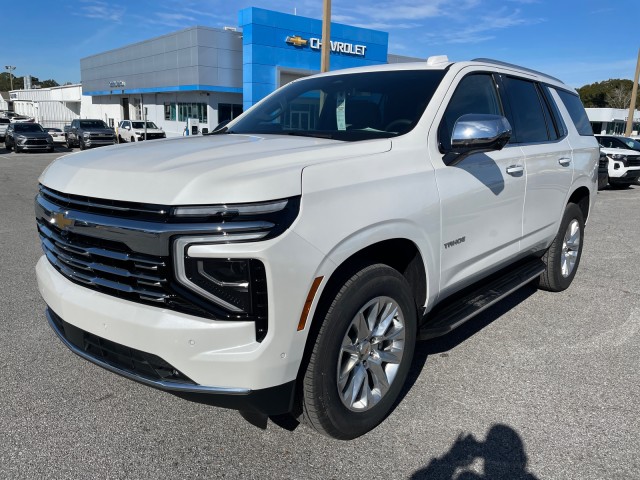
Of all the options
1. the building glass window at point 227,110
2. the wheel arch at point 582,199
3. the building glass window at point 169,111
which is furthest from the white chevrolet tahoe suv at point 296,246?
the building glass window at point 169,111

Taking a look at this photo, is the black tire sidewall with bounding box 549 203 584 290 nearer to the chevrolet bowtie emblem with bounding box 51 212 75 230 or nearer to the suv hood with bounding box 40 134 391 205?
the suv hood with bounding box 40 134 391 205

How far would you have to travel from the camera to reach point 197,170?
2.25m

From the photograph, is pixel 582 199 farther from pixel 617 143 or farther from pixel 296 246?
pixel 617 143

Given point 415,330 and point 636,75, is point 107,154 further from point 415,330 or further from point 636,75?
point 636,75

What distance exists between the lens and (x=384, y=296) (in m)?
2.74

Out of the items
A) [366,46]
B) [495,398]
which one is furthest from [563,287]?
[366,46]

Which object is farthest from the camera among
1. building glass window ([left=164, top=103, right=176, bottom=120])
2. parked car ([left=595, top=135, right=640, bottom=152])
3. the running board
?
building glass window ([left=164, top=103, right=176, bottom=120])

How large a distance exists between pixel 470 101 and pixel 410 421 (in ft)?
7.10

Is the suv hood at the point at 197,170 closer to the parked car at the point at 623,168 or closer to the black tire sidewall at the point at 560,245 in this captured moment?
the black tire sidewall at the point at 560,245

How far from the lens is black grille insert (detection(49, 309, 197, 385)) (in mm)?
2285

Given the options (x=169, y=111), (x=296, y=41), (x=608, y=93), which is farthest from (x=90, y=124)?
(x=608, y=93)

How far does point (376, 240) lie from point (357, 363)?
658 mm

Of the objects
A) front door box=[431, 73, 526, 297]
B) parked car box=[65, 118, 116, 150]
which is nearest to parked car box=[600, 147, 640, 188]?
front door box=[431, 73, 526, 297]

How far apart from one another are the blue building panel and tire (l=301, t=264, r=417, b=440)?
3027cm
